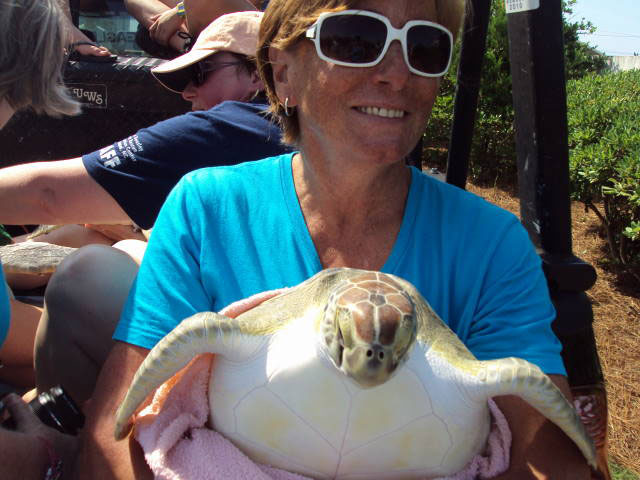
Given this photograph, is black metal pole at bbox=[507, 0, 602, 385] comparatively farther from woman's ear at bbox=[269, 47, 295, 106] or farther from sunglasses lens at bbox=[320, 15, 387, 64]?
woman's ear at bbox=[269, 47, 295, 106]

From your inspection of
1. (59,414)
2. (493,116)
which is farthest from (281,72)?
(493,116)

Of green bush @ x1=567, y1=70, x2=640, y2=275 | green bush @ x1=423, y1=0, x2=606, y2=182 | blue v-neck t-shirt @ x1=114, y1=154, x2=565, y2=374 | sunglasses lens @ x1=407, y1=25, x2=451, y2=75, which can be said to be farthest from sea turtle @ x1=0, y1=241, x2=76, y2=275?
green bush @ x1=423, y1=0, x2=606, y2=182

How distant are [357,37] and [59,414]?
109cm

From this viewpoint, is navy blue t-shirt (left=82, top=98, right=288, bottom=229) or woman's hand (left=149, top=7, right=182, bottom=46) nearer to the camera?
navy blue t-shirt (left=82, top=98, right=288, bottom=229)

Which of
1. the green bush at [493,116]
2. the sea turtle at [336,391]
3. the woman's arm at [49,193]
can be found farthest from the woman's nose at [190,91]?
the green bush at [493,116]

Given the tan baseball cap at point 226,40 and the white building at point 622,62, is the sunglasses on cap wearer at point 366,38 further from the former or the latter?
the white building at point 622,62

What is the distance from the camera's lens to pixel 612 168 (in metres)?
4.14

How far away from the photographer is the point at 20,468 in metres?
1.23

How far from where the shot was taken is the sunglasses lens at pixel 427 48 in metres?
1.36

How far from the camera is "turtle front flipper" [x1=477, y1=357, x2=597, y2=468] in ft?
3.31

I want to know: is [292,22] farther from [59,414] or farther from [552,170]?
[59,414]

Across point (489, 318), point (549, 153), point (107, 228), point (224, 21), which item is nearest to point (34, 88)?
point (224, 21)

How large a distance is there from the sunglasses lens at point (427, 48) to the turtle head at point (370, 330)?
0.64 metres

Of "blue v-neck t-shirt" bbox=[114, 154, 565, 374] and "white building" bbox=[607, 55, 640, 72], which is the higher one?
"blue v-neck t-shirt" bbox=[114, 154, 565, 374]
